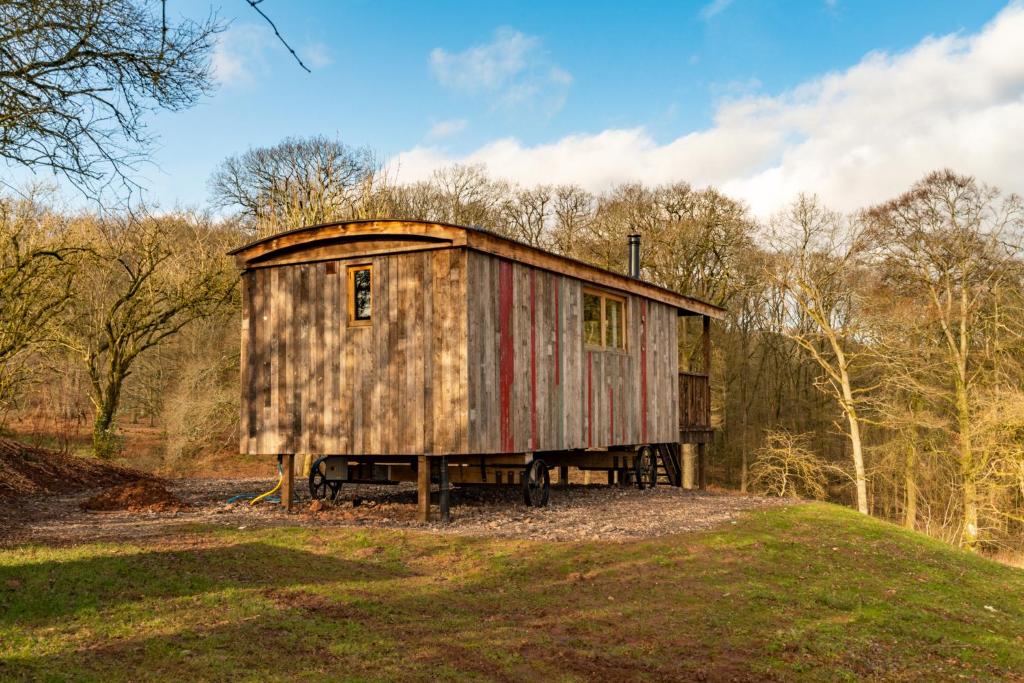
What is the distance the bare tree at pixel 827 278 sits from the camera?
24156 millimetres

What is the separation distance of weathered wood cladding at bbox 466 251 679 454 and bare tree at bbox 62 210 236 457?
36.2 feet

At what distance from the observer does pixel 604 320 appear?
48.1ft

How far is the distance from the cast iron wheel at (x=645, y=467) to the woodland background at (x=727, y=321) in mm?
7230

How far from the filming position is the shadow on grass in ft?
21.4

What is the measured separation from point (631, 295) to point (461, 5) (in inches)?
276

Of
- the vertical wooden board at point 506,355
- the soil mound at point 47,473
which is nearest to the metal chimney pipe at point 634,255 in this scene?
the vertical wooden board at point 506,355

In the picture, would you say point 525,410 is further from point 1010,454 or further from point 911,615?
point 1010,454

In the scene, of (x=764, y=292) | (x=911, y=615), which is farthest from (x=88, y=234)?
(x=764, y=292)

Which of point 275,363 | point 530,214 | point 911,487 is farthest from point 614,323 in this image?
point 530,214

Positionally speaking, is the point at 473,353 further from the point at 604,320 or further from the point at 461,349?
the point at 604,320

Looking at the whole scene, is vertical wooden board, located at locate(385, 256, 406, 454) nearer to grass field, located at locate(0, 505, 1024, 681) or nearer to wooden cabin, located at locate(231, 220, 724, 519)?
wooden cabin, located at locate(231, 220, 724, 519)

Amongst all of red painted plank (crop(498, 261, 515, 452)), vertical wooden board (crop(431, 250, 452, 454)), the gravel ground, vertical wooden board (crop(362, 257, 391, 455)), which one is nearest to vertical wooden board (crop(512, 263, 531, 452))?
red painted plank (crop(498, 261, 515, 452))

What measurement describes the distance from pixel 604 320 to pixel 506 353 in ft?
11.1

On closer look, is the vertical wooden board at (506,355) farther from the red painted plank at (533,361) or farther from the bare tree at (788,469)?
the bare tree at (788,469)
